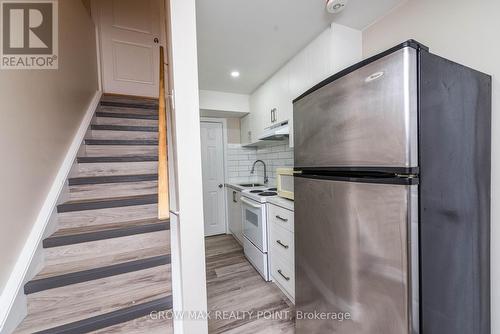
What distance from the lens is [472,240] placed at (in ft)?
3.07

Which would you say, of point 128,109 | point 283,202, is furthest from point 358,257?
point 128,109

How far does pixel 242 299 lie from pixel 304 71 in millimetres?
2139

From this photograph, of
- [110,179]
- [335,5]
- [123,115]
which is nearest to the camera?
[335,5]

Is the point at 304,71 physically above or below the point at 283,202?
above

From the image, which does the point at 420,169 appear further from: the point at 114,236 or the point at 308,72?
the point at 114,236

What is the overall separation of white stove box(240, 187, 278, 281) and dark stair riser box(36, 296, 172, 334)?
1.08 m

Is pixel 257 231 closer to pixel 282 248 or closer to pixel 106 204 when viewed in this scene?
pixel 282 248

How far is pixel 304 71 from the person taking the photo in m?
1.82

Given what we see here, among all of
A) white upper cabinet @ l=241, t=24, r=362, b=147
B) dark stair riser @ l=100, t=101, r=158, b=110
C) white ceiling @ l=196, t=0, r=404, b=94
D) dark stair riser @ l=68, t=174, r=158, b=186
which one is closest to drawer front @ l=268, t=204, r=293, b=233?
white upper cabinet @ l=241, t=24, r=362, b=147

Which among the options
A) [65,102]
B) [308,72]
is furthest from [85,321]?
[308,72]

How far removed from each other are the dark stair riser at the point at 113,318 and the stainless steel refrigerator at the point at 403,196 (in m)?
Answer: 0.92

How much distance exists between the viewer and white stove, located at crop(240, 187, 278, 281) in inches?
81.6

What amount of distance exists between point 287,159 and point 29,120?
241cm

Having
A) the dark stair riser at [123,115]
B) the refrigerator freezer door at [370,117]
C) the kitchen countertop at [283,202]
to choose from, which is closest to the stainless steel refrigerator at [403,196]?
the refrigerator freezer door at [370,117]
